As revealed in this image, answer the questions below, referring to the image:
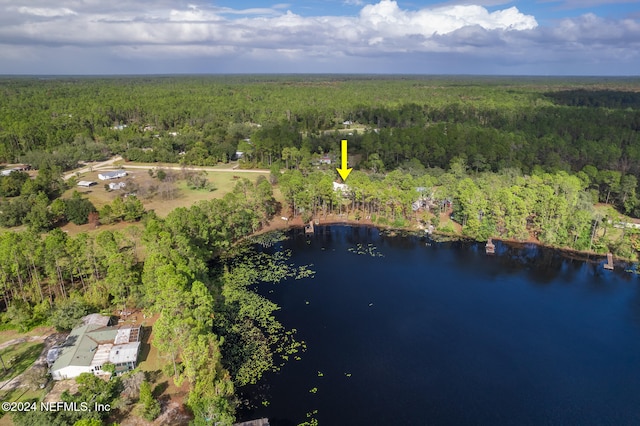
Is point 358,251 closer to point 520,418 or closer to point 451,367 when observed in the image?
point 451,367

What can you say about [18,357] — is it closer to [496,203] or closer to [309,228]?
[309,228]

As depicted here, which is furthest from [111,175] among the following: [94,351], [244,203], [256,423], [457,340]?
[457,340]

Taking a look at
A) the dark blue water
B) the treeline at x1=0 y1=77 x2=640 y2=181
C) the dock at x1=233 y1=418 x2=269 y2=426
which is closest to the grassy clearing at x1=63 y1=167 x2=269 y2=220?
the treeline at x1=0 y1=77 x2=640 y2=181

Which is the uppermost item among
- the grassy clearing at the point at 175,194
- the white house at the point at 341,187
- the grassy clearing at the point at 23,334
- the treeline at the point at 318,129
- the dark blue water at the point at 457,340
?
the treeline at the point at 318,129

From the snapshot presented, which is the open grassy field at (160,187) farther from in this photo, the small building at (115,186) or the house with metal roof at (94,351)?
the house with metal roof at (94,351)

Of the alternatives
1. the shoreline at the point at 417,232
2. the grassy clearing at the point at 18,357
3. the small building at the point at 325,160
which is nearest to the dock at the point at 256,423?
the grassy clearing at the point at 18,357

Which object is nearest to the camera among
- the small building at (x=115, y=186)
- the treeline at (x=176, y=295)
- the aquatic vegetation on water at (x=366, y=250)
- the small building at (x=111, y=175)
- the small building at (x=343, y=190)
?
the treeline at (x=176, y=295)

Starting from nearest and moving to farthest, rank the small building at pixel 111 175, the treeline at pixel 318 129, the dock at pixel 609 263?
1. the dock at pixel 609 263
2. the small building at pixel 111 175
3. the treeline at pixel 318 129
